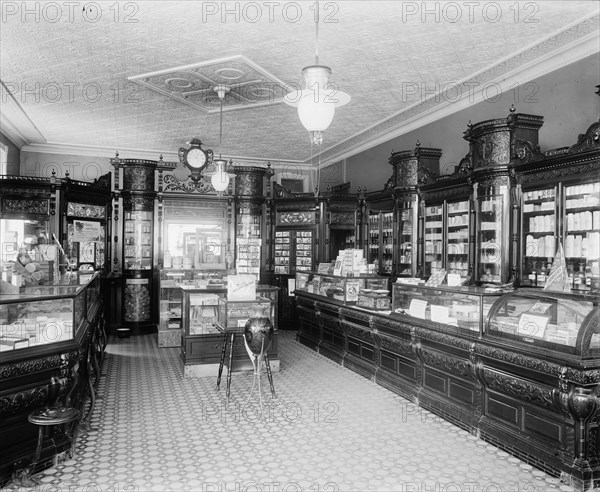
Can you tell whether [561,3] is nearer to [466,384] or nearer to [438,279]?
[438,279]

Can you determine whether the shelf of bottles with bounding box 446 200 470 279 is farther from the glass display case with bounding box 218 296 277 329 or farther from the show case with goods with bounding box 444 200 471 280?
the glass display case with bounding box 218 296 277 329

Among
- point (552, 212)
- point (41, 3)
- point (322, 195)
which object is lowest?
point (552, 212)

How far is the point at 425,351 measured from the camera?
5.33m

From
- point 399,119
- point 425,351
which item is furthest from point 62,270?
point 399,119

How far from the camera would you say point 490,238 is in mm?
6645

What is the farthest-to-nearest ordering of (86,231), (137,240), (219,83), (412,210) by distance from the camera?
(137,240), (86,231), (412,210), (219,83)

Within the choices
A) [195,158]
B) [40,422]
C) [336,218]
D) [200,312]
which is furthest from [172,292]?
[40,422]

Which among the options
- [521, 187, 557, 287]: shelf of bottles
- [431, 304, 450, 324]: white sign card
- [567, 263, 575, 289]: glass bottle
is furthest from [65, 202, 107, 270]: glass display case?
[567, 263, 575, 289]: glass bottle

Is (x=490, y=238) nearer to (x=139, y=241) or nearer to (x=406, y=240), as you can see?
(x=406, y=240)

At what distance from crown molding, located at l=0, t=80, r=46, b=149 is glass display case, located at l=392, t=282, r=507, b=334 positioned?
611 cm

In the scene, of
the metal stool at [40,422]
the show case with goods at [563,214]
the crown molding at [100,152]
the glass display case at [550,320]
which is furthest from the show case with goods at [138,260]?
the glass display case at [550,320]

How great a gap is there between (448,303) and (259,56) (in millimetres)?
3675

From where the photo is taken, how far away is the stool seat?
3.52 metres

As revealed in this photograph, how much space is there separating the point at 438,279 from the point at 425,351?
33.9 inches
